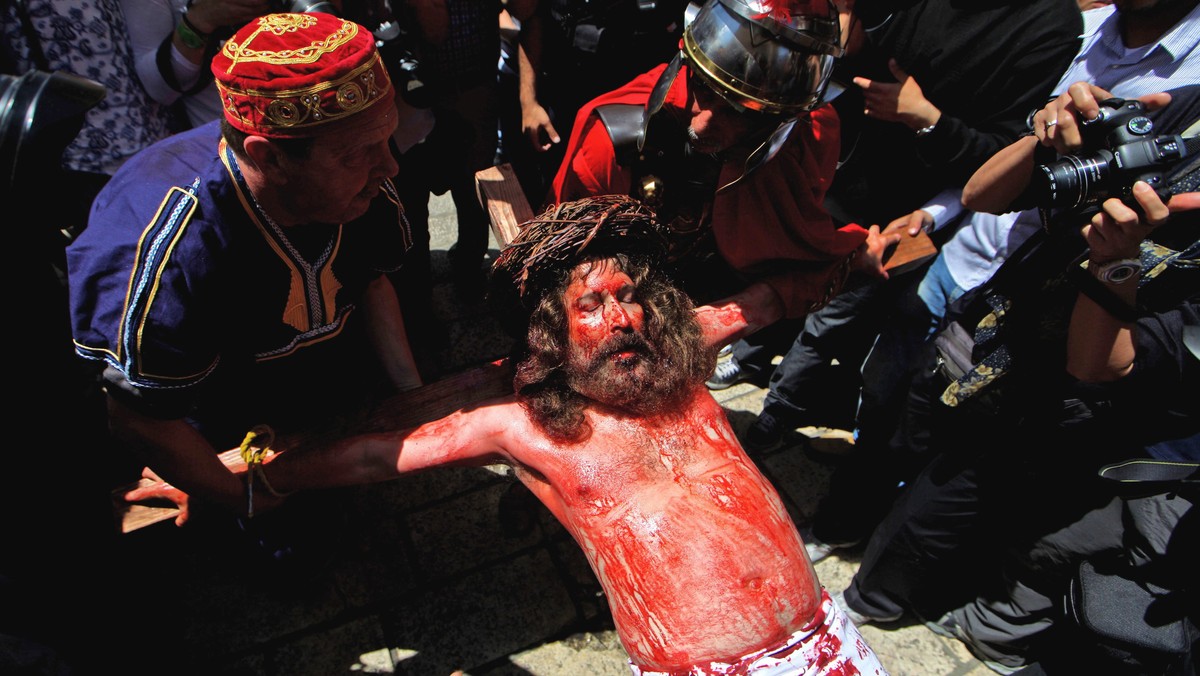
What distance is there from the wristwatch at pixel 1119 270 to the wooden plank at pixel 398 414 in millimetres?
1910

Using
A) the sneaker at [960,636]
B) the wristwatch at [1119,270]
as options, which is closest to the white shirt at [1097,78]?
the wristwatch at [1119,270]

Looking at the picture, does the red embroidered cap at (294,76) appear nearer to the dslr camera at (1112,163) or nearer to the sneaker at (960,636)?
the dslr camera at (1112,163)

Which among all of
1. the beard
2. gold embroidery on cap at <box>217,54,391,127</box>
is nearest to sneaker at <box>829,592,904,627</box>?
the beard

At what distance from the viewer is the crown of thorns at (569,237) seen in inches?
87.2

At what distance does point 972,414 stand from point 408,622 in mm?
2488

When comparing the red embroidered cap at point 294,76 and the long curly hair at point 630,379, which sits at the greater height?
the red embroidered cap at point 294,76

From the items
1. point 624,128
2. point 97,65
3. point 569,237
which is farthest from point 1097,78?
point 97,65

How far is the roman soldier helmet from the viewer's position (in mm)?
2260

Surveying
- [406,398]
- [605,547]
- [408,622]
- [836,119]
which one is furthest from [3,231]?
[836,119]

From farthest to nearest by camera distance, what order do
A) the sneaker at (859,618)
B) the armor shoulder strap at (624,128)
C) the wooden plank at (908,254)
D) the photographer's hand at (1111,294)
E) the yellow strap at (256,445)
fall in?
the sneaker at (859,618) → the wooden plank at (908,254) → the armor shoulder strap at (624,128) → the yellow strap at (256,445) → the photographer's hand at (1111,294)

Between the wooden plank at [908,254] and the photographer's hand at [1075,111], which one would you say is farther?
the wooden plank at [908,254]

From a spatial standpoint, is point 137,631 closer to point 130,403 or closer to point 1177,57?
point 130,403

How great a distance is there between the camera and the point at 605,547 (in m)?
2.04

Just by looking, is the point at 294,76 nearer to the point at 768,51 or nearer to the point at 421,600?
the point at 768,51
